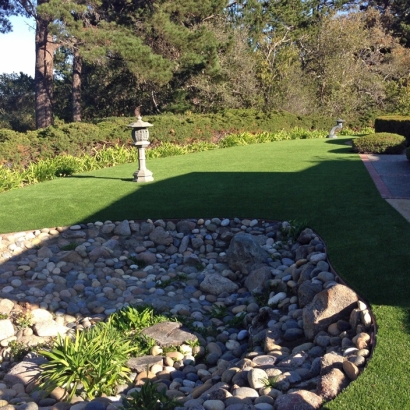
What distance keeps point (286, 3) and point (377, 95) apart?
7420mm

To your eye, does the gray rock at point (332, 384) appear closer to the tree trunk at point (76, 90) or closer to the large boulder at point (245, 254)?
the large boulder at point (245, 254)

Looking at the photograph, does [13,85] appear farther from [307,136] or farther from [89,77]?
[307,136]

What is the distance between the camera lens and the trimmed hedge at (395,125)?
1748 cm

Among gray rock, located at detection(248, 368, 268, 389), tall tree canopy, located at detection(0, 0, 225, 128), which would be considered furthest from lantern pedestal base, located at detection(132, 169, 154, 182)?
tall tree canopy, located at detection(0, 0, 225, 128)

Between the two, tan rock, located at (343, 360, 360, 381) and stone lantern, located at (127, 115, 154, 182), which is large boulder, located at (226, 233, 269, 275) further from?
stone lantern, located at (127, 115, 154, 182)

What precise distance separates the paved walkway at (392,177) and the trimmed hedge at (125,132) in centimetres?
692

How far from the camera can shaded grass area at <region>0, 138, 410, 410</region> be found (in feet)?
12.4

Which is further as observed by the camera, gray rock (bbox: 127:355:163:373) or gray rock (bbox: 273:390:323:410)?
gray rock (bbox: 127:355:163:373)

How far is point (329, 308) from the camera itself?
465 cm

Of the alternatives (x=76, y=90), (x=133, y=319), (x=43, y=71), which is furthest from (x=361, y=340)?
(x=76, y=90)

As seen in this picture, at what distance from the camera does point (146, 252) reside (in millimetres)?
7984

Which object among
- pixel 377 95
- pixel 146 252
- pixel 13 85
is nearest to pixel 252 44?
pixel 377 95

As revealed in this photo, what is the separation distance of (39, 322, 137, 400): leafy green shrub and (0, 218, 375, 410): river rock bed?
115mm

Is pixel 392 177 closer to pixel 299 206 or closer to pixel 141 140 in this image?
pixel 299 206
